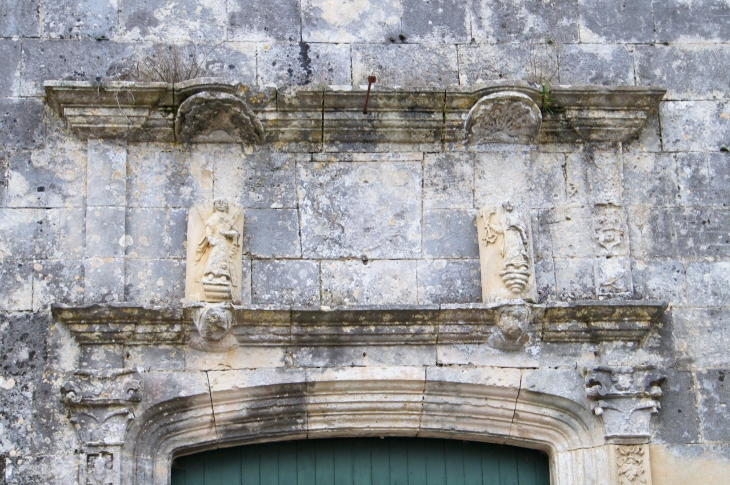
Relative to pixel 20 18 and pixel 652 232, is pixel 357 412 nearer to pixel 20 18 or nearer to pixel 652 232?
pixel 652 232

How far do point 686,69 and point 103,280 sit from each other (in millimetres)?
3601

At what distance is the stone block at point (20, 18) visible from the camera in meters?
6.78

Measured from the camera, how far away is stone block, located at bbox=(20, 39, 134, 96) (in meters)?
6.70

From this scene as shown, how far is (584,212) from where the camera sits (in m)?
6.64

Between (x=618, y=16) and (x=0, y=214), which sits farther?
(x=618, y=16)

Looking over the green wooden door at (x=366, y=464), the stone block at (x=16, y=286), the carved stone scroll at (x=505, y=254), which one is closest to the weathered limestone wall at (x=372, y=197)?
the stone block at (x=16, y=286)

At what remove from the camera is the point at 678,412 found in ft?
20.7

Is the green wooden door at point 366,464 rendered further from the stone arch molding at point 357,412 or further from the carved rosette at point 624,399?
the carved rosette at point 624,399

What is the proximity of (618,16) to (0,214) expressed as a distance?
3.77 metres

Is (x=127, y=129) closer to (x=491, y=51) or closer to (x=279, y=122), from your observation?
(x=279, y=122)

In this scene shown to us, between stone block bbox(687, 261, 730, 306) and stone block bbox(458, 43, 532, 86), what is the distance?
1.48m

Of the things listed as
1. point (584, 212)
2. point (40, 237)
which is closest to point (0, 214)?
point (40, 237)

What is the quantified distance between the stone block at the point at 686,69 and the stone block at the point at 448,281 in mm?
1589

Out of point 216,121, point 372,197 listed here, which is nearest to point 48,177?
point 216,121
